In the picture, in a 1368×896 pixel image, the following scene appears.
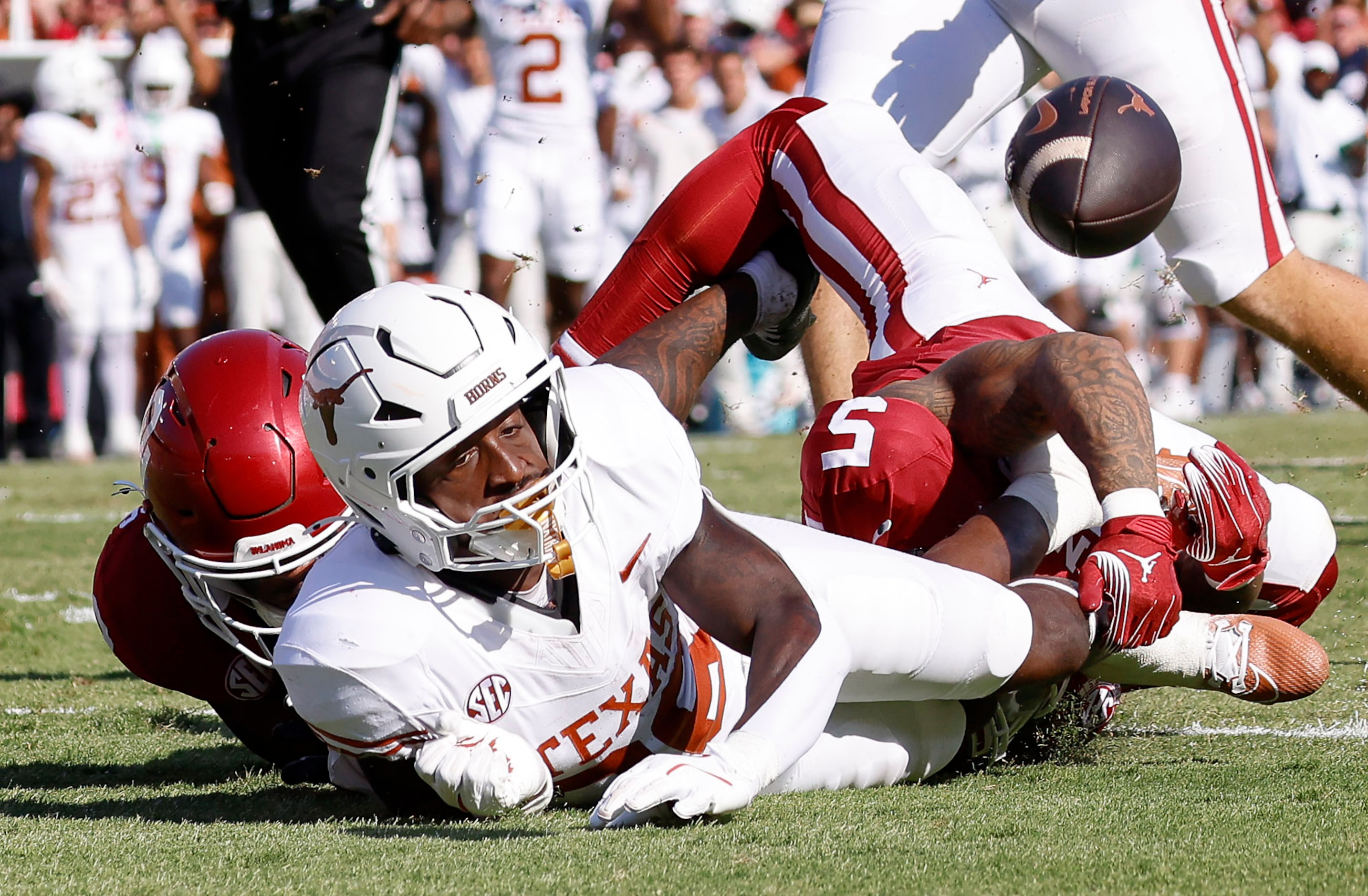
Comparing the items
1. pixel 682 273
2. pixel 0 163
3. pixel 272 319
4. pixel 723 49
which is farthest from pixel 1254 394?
pixel 682 273

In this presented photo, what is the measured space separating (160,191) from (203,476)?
748 centimetres

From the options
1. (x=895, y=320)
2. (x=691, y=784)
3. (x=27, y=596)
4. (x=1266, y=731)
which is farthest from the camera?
(x=27, y=596)

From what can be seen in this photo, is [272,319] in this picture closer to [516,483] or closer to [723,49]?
[723,49]

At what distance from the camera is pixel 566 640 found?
2.28m

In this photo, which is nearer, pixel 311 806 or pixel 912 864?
pixel 912 864

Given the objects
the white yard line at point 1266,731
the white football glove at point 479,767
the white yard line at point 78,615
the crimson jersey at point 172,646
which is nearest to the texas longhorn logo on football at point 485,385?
the white football glove at point 479,767

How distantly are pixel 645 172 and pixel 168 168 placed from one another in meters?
2.60

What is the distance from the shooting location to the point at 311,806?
2584 mm

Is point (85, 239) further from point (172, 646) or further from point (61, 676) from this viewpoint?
point (172, 646)

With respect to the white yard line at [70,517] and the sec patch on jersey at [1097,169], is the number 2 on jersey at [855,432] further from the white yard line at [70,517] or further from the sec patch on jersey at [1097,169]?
the white yard line at [70,517]

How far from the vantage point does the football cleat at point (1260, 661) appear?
9.32 ft

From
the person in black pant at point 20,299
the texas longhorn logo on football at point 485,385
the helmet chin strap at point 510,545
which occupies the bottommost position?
the person in black pant at point 20,299

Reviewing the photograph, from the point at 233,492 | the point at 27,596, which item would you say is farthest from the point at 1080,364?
the point at 27,596

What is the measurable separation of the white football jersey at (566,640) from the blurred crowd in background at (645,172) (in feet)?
21.2
